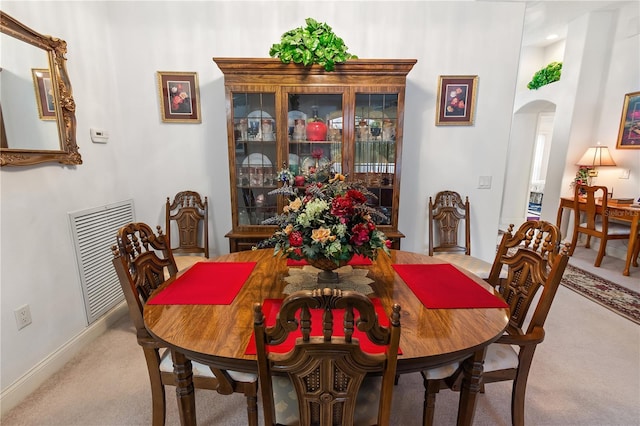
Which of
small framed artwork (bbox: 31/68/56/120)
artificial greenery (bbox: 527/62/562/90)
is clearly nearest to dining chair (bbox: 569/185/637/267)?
artificial greenery (bbox: 527/62/562/90)

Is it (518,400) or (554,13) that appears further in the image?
(554,13)

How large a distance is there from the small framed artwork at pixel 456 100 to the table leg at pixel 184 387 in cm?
267

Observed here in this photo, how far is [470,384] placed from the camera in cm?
117

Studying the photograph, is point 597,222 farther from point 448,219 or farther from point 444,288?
point 444,288

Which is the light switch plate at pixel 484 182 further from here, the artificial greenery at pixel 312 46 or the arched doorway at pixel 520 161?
the arched doorway at pixel 520 161

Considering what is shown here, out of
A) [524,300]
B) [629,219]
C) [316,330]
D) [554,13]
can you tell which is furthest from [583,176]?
[316,330]

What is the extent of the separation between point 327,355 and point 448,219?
2.43 m

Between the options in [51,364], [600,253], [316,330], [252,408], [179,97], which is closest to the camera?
[316,330]

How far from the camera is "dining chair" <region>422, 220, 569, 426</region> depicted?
47.7 inches

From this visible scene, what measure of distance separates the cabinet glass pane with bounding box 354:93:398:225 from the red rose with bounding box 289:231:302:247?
141 cm

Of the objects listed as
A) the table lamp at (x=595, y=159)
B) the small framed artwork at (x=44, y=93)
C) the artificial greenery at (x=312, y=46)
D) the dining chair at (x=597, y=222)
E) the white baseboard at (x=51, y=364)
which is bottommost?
Result: the white baseboard at (x=51, y=364)

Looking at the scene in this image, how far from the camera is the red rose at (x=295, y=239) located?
119 cm

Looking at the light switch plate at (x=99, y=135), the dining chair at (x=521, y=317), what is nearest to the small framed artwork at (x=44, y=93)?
the light switch plate at (x=99, y=135)

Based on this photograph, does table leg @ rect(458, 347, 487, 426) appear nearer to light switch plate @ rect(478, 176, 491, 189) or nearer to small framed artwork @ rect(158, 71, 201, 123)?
light switch plate @ rect(478, 176, 491, 189)
